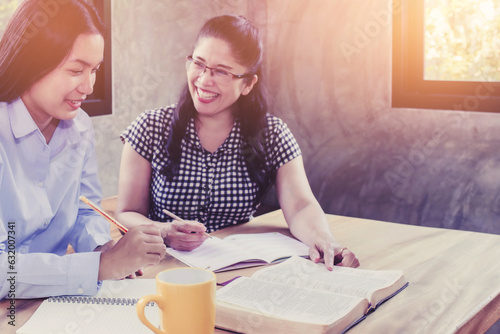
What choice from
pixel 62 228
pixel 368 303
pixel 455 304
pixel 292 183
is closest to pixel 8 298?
pixel 62 228

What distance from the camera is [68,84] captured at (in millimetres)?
1315

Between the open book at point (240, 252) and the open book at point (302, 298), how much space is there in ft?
0.27

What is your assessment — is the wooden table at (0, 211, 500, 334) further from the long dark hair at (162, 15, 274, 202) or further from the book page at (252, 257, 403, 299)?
the long dark hair at (162, 15, 274, 202)

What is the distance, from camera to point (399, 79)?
318cm

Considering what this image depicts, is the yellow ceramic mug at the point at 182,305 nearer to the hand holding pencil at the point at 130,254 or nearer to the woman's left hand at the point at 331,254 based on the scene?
the hand holding pencil at the point at 130,254

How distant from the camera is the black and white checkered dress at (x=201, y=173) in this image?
1921 mm

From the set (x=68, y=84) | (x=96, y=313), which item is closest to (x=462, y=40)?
(x=68, y=84)

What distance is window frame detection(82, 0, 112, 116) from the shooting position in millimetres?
2725

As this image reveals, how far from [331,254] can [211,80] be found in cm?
76

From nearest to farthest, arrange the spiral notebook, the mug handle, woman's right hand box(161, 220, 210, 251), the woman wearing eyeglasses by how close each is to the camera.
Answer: the mug handle → the spiral notebook → woman's right hand box(161, 220, 210, 251) → the woman wearing eyeglasses

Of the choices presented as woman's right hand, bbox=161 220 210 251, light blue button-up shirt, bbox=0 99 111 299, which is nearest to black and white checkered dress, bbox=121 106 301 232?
light blue button-up shirt, bbox=0 99 111 299

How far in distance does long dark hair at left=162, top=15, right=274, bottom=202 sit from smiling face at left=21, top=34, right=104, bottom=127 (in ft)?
1.94

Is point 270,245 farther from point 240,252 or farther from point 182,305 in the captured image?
point 182,305

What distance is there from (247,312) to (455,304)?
1.41 feet
